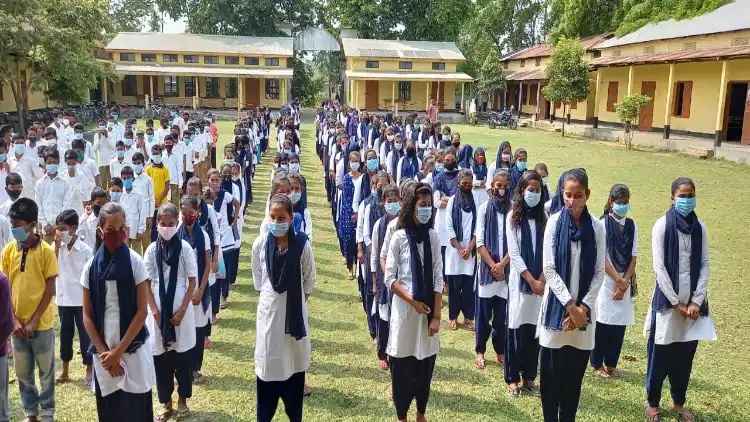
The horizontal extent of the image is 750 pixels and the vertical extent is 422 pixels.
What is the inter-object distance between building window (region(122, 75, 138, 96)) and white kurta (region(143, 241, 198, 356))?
3613cm

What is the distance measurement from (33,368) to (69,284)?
728mm

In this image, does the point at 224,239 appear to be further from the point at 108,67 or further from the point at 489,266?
the point at 108,67

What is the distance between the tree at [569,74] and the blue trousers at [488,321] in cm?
2373

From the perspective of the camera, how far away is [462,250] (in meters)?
5.57

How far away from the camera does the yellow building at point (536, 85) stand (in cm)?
3116

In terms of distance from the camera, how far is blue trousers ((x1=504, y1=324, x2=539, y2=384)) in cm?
451

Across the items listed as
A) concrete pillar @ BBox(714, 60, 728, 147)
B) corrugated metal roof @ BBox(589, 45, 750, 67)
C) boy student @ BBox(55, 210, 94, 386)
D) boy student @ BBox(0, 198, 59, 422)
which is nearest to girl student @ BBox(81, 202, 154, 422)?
boy student @ BBox(0, 198, 59, 422)

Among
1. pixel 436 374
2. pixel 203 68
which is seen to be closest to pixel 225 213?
pixel 436 374

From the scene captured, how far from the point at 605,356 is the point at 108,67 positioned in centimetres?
2354

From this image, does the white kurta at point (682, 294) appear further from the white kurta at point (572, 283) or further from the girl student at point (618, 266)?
the white kurta at point (572, 283)

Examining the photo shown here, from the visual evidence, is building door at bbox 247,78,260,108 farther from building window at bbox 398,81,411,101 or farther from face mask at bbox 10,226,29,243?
face mask at bbox 10,226,29,243

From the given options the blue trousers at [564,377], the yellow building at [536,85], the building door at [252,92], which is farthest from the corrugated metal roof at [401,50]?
the blue trousers at [564,377]

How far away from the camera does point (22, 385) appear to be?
154 inches

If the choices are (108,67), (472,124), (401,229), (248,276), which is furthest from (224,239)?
(472,124)
